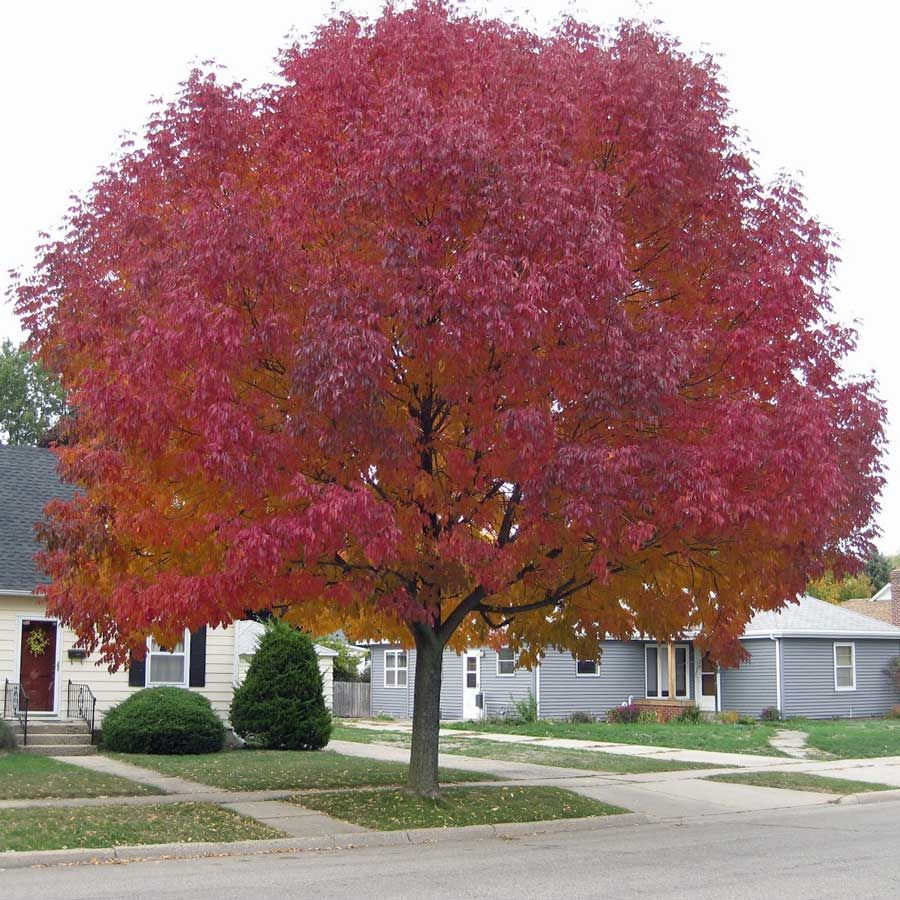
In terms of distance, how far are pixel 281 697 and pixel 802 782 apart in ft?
33.9

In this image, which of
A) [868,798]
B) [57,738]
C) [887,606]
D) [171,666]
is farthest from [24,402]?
[868,798]

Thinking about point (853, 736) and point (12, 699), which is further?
point (853, 736)

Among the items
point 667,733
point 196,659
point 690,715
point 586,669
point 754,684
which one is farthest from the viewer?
point 586,669

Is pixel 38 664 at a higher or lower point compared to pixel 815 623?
lower

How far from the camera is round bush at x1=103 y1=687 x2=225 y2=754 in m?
21.8

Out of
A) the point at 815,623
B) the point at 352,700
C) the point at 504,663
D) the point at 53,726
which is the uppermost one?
the point at 815,623

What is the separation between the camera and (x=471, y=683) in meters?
39.2

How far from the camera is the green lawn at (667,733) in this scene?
27203mm

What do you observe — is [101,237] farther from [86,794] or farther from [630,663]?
[630,663]

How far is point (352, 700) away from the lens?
43.6 meters

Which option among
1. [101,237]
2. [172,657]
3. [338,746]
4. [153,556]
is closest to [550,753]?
[338,746]

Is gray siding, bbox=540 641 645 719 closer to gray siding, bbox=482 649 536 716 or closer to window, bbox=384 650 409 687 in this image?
gray siding, bbox=482 649 536 716

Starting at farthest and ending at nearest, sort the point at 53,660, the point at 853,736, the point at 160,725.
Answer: the point at 853,736
the point at 53,660
the point at 160,725

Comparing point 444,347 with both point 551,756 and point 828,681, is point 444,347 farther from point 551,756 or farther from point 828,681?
point 828,681
